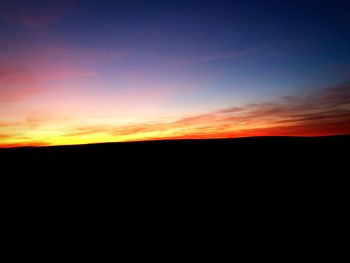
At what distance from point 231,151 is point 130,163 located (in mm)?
3797

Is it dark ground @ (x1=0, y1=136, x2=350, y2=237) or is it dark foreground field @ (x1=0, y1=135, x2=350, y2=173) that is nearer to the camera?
dark ground @ (x1=0, y1=136, x2=350, y2=237)

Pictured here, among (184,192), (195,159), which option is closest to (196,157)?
(195,159)

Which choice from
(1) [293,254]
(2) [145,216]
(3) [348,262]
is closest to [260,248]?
(1) [293,254]

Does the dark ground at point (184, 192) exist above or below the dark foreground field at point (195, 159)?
below

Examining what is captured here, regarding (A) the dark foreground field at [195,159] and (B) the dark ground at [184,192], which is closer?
(B) the dark ground at [184,192]

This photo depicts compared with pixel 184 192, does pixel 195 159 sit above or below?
above

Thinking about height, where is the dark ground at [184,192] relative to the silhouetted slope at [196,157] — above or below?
below

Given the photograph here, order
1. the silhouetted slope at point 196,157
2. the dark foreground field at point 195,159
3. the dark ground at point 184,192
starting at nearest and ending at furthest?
the dark ground at point 184,192 < the dark foreground field at point 195,159 < the silhouetted slope at point 196,157

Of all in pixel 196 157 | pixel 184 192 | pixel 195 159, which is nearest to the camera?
pixel 184 192

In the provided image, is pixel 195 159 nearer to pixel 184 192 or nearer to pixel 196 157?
pixel 196 157

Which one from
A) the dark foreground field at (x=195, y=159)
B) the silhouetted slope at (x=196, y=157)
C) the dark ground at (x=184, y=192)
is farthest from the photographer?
the silhouetted slope at (x=196, y=157)

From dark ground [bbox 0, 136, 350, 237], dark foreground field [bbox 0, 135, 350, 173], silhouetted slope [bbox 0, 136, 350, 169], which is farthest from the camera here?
silhouetted slope [bbox 0, 136, 350, 169]

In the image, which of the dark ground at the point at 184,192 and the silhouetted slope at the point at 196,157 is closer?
the dark ground at the point at 184,192

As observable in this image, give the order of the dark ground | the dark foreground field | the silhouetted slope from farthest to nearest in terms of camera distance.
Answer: the silhouetted slope, the dark foreground field, the dark ground
